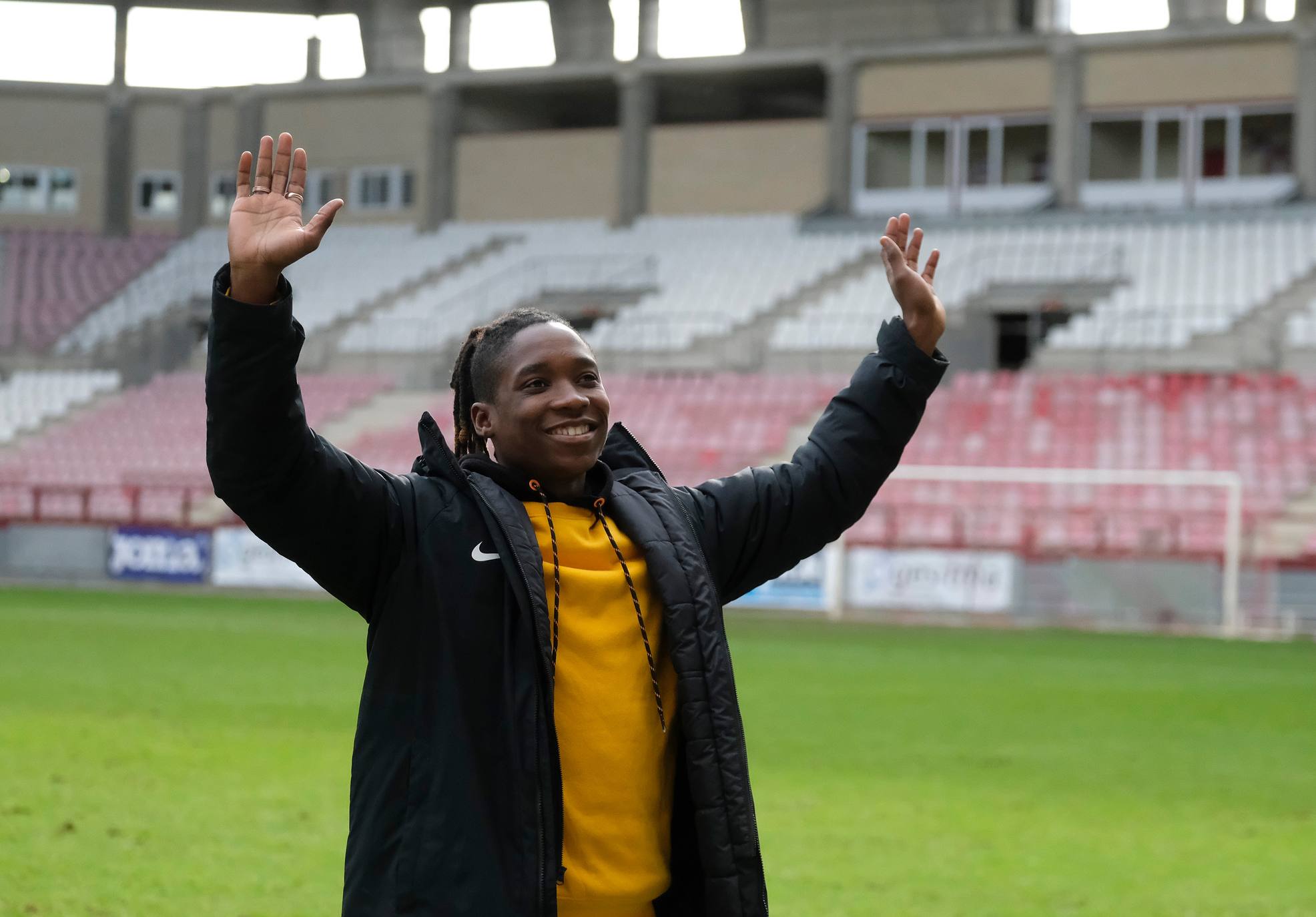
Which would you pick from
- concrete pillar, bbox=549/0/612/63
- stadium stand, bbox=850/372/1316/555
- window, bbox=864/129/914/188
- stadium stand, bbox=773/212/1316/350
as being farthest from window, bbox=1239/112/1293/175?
concrete pillar, bbox=549/0/612/63

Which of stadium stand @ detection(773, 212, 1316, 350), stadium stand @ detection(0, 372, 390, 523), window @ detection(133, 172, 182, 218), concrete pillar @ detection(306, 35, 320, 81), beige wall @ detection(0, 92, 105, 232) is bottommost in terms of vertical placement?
stadium stand @ detection(0, 372, 390, 523)

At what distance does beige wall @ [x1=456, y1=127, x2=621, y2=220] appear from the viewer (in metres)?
39.3

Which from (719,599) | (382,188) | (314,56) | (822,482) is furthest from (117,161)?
(719,599)

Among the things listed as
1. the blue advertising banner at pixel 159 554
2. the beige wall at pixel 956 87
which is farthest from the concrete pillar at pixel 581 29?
the blue advertising banner at pixel 159 554

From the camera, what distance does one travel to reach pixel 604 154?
39281 mm

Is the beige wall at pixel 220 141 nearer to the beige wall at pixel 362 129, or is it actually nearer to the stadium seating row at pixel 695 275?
the beige wall at pixel 362 129

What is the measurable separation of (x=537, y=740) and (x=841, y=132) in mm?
34933

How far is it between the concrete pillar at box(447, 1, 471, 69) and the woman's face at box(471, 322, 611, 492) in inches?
1564

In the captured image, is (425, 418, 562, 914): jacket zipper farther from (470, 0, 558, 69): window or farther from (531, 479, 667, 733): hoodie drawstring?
(470, 0, 558, 69): window

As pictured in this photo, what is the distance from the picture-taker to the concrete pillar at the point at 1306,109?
32.9 meters

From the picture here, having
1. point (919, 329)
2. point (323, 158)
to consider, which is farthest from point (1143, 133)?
point (919, 329)

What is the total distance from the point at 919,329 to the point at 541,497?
0.94m

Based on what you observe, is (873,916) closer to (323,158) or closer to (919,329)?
(919,329)

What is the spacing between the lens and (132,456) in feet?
105
